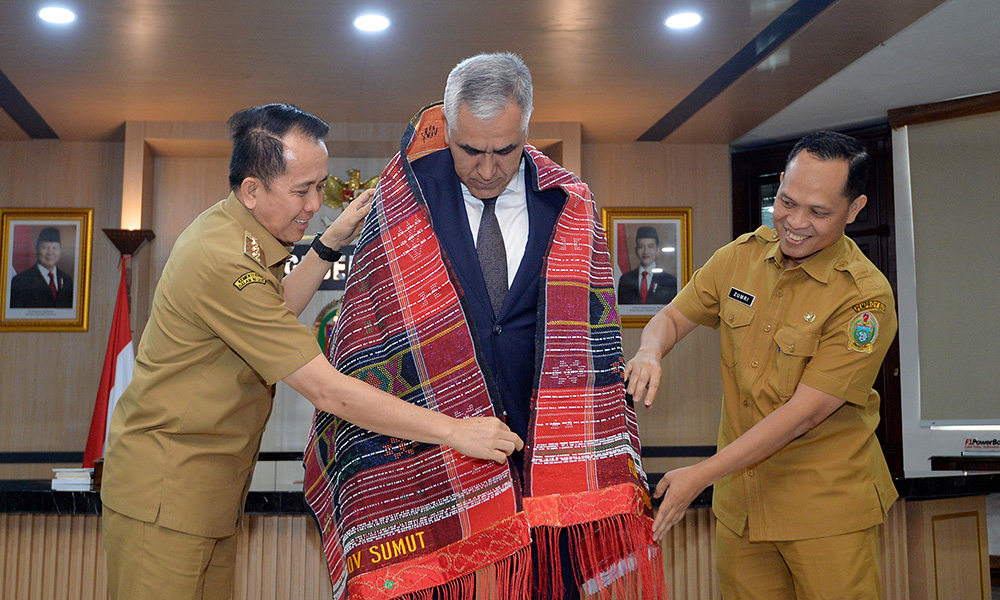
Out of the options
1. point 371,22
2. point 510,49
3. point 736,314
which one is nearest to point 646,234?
point 510,49

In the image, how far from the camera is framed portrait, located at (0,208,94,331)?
6543 millimetres

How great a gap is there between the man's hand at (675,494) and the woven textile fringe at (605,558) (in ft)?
0.35

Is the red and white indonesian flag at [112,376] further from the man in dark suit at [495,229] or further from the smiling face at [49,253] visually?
the man in dark suit at [495,229]

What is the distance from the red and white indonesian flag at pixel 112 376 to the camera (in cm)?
508

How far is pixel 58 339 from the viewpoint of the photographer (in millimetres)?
6566

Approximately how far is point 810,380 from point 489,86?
1.10m

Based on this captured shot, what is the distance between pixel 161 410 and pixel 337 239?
0.59 m

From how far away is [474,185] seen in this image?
1711 mm

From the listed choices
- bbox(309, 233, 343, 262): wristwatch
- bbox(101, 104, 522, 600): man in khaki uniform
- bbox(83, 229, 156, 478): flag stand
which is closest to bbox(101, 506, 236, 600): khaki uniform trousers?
bbox(101, 104, 522, 600): man in khaki uniform

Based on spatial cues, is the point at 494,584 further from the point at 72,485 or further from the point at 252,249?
the point at 72,485

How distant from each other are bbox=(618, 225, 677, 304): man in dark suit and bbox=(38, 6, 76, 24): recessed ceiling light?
444 centimetres

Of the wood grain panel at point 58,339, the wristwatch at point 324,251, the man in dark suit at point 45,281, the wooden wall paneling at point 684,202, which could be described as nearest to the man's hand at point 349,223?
the wristwatch at point 324,251

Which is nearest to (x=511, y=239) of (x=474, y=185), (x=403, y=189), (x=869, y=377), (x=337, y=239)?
(x=474, y=185)

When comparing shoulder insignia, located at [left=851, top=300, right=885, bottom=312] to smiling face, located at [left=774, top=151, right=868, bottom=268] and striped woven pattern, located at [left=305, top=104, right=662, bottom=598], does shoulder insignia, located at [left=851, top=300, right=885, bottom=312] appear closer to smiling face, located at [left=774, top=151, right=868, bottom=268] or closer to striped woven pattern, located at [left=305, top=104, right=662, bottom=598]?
smiling face, located at [left=774, top=151, right=868, bottom=268]
